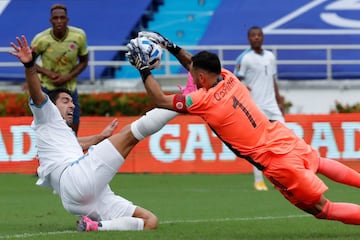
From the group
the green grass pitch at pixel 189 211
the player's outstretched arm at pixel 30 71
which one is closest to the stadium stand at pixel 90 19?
the green grass pitch at pixel 189 211

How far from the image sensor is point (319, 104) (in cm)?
2447

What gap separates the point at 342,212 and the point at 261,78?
6292 mm

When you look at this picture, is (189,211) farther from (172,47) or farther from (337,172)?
(337,172)

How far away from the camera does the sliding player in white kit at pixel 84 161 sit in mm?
9641

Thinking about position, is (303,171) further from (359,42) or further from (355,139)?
(359,42)

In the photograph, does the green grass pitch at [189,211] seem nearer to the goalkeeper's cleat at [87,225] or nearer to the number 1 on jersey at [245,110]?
the goalkeeper's cleat at [87,225]

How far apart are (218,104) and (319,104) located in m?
15.5

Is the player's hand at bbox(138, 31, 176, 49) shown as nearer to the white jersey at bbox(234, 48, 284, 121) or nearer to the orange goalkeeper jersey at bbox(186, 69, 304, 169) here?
the orange goalkeeper jersey at bbox(186, 69, 304, 169)

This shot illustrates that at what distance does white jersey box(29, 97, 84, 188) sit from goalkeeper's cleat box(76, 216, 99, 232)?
1.75ft

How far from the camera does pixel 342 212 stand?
366 inches

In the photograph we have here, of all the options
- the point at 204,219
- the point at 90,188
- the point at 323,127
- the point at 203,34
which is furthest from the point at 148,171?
the point at 203,34

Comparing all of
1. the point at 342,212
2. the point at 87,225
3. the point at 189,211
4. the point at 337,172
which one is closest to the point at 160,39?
the point at 87,225

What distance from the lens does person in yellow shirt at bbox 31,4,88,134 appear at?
47.6 feet

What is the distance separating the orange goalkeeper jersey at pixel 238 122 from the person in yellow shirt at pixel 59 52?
535 centimetres
